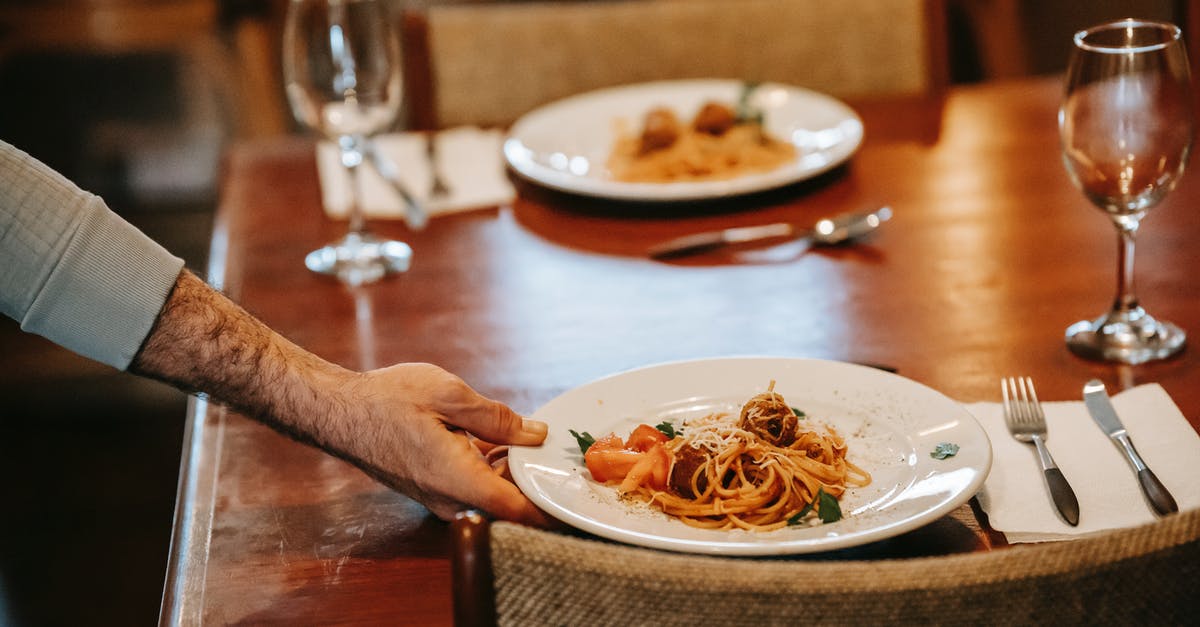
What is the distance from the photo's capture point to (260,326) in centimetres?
108

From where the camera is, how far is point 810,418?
106 centimetres

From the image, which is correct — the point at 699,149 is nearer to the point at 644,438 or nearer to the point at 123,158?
the point at 644,438

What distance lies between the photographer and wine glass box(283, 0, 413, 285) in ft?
5.16

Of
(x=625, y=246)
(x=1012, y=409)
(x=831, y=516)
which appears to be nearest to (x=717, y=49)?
(x=625, y=246)

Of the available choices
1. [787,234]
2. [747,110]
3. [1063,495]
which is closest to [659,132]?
[747,110]

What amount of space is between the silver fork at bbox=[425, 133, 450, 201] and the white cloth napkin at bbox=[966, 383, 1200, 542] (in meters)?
0.95

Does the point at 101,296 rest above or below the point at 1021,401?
above

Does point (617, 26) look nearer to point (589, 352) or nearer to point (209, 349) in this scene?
point (589, 352)

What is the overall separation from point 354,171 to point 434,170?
0.31 m

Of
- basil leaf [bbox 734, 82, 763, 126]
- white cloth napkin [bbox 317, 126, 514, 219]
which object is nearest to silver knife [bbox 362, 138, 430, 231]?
white cloth napkin [bbox 317, 126, 514, 219]

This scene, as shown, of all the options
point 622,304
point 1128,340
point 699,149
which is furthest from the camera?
point 699,149

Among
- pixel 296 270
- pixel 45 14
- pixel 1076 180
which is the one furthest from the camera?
pixel 45 14

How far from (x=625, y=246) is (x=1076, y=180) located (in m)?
0.57

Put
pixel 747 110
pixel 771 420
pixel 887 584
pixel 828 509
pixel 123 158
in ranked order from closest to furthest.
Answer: pixel 887 584 → pixel 828 509 → pixel 771 420 → pixel 747 110 → pixel 123 158
